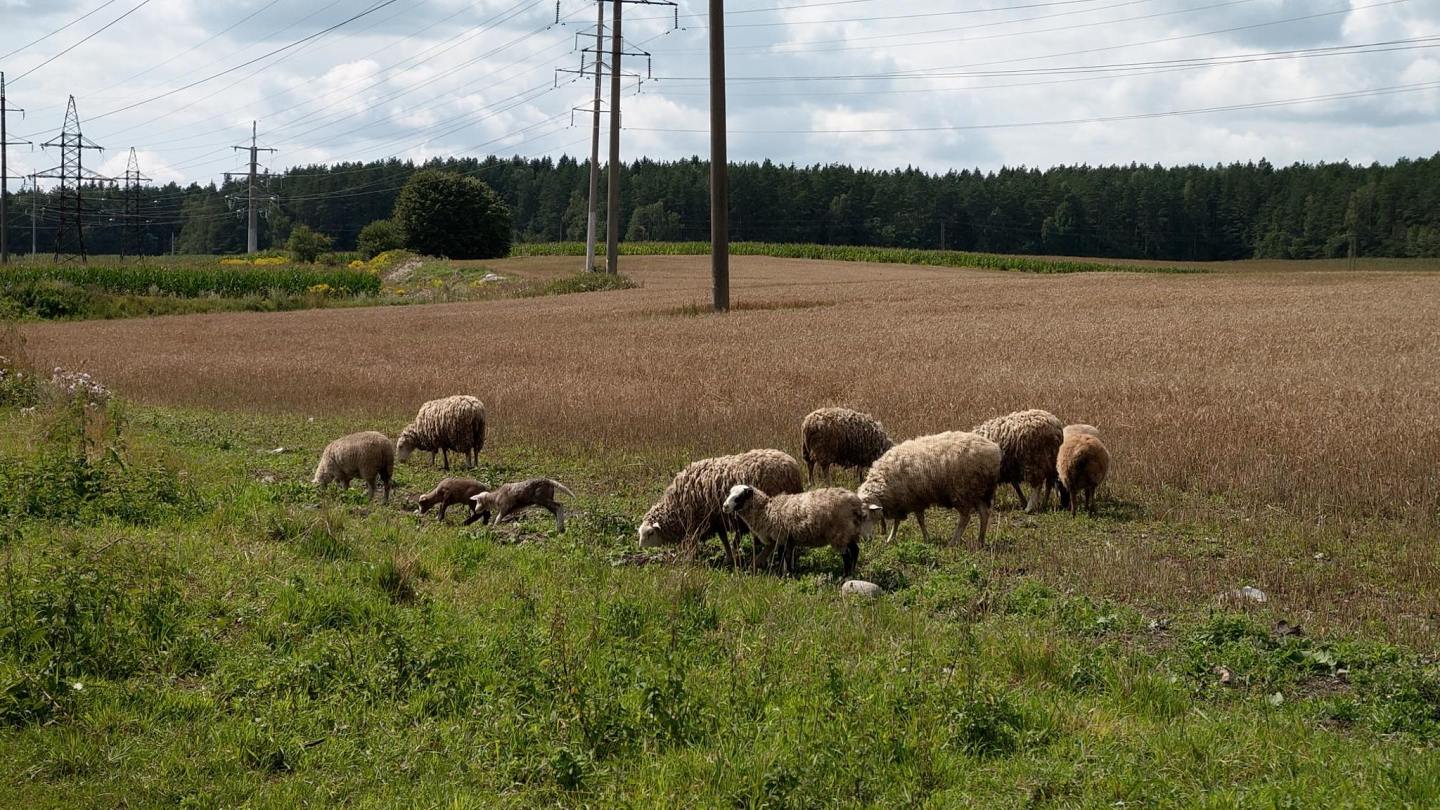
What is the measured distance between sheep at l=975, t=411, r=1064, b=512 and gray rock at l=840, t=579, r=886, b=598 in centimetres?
428

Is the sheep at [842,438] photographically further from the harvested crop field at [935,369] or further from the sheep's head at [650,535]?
the sheep's head at [650,535]

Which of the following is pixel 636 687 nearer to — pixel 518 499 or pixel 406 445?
pixel 518 499

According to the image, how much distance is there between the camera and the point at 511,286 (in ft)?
218

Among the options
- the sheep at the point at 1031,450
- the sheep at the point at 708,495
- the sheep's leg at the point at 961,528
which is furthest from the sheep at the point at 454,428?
the sheep's leg at the point at 961,528

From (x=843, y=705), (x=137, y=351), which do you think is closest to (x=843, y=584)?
(x=843, y=705)

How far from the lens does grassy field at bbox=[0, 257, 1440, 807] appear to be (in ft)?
18.8

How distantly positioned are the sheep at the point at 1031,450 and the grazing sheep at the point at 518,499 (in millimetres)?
5107

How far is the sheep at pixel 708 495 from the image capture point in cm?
1082

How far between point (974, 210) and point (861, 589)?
441ft

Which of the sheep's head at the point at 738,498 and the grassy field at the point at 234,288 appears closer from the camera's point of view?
the sheep's head at the point at 738,498

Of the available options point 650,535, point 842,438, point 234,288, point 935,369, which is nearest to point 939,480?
point 650,535

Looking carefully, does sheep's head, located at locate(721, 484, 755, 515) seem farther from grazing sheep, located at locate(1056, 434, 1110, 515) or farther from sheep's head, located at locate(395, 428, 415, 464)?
sheep's head, located at locate(395, 428, 415, 464)

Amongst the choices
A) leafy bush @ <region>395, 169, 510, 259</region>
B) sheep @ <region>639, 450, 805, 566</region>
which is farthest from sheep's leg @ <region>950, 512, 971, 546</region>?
leafy bush @ <region>395, 169, 510, 259</region>

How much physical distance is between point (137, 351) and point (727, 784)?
33.7 m
